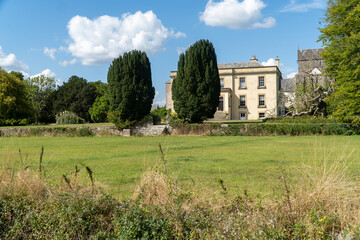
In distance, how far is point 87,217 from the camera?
4277mm

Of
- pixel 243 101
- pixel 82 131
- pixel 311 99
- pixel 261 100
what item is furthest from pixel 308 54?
pixel 82 131

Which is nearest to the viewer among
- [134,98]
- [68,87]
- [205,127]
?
[205,127]

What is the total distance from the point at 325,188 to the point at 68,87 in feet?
179

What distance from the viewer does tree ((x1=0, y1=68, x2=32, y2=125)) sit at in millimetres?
41062

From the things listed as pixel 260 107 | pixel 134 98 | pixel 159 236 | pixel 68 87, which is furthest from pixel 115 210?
pixel 68 87

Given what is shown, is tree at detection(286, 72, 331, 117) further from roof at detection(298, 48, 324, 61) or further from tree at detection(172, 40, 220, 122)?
roof at detection(298, 48, 324, 61)

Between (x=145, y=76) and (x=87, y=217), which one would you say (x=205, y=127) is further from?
(x=87, y=217)

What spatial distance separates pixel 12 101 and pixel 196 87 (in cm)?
Result: 2808

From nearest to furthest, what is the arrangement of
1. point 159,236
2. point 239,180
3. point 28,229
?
1. point 159,236
2. point 28,229
3. point 239,180

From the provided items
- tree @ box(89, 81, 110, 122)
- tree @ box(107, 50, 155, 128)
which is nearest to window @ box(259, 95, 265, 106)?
tree @ box(89, 81, 110, 122)

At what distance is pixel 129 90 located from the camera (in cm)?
2403

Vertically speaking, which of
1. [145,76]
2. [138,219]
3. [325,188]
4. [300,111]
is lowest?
Result: [138,219]

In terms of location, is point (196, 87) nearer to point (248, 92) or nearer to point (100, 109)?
point (248, 92)

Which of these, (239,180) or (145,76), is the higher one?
(145,76)
